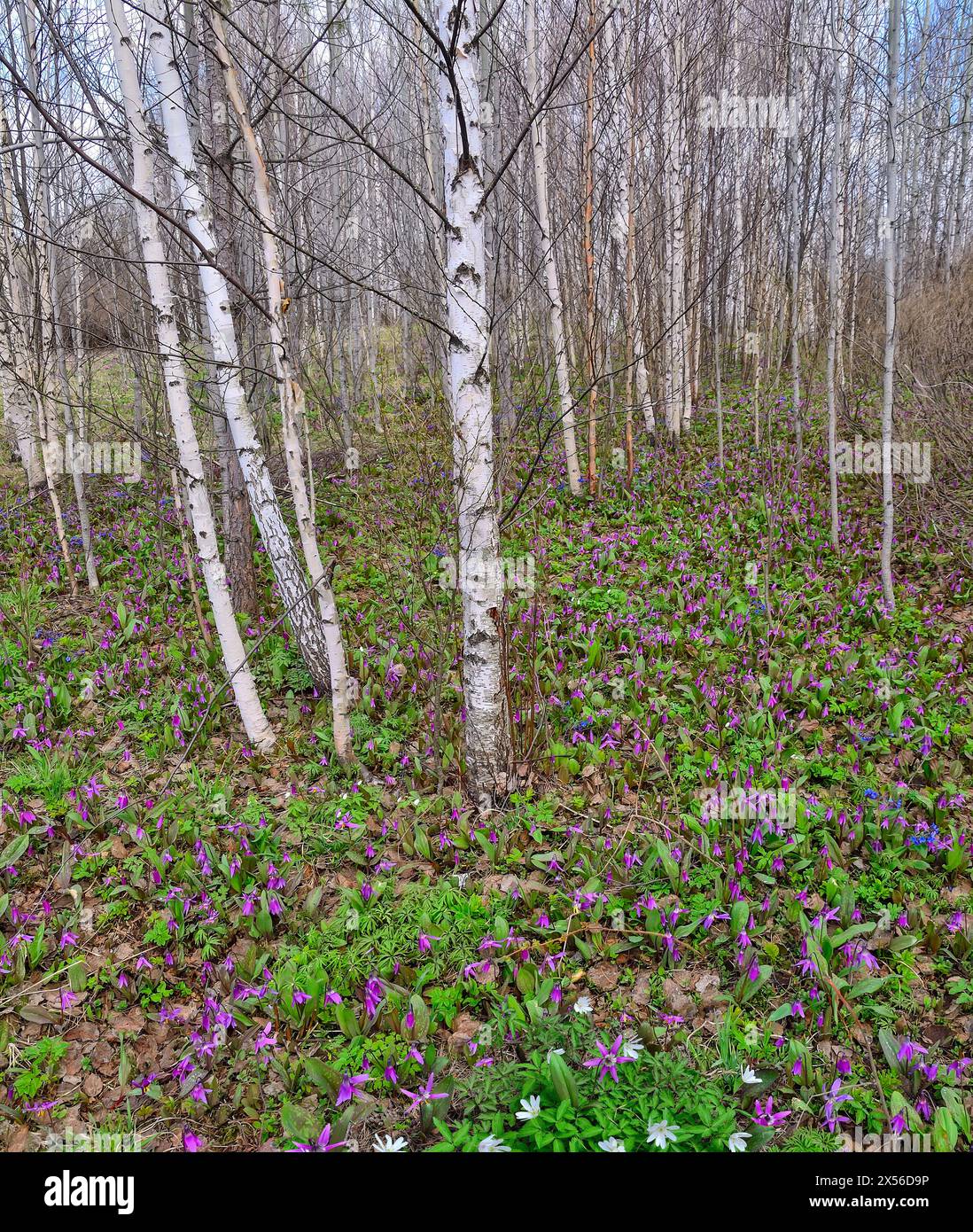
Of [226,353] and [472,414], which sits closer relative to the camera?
[472,414]

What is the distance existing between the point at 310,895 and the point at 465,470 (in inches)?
83.3

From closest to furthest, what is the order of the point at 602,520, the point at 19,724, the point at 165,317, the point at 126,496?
the point at 165,317 < the point at 19,724 < the point at 602,520 < the point at 126,496

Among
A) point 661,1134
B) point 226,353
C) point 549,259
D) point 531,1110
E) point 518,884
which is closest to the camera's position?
point 661,1134

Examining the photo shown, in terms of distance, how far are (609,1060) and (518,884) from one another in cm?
108

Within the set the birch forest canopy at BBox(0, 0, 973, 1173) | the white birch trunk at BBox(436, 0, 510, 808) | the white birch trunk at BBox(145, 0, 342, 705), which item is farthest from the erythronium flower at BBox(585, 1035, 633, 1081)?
the white birch trunk at BBox(145, 0, 342, 705)

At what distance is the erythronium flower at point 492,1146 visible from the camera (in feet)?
7.07

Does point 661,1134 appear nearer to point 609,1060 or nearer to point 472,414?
point 609,1060

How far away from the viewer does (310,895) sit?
3.52 metres

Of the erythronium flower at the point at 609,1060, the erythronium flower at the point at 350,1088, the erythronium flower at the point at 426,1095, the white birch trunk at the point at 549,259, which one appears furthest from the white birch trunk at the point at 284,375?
the white birch trunk at the point at 549,259

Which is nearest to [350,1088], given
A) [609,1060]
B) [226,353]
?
[609,1060]

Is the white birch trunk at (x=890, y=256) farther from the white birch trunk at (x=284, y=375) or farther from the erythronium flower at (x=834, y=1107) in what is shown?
the erythronium flower at (x=834, y=1107)

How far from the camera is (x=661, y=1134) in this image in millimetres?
2119
